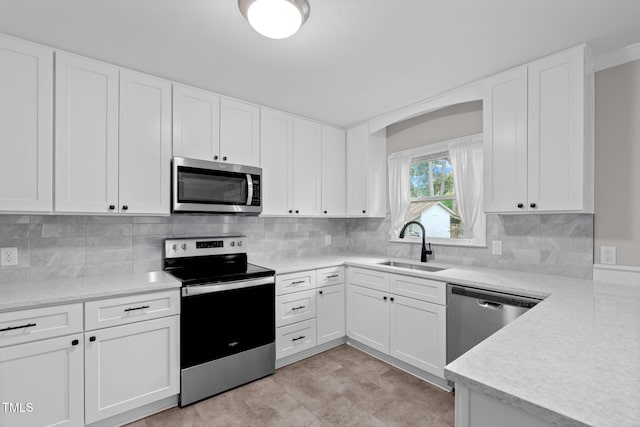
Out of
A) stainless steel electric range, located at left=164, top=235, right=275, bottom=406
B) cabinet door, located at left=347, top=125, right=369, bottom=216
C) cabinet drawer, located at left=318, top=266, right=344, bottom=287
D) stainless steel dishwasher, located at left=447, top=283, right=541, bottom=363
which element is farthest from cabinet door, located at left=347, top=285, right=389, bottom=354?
cabinet door, located at left=347, top=125, right=369, bottom=216

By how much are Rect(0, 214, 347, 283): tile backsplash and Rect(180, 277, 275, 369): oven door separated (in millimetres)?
710

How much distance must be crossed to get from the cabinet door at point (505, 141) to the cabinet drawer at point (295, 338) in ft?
6.11

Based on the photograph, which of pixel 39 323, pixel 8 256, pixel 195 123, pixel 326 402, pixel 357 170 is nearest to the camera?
pixel 39 323

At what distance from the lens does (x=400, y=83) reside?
8.55 ft

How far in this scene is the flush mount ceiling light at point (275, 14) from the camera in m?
1.49

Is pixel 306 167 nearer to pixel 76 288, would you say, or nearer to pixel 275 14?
pixel 275 14

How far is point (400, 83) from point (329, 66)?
2.20 feet

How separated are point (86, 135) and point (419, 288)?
2.68 m

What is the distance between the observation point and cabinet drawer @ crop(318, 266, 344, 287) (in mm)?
3002

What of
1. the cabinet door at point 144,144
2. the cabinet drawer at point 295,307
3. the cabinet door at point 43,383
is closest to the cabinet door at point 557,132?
the cabinet drawer at point 295,307

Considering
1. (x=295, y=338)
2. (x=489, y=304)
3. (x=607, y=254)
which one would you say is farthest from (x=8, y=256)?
(x=607, y=254)

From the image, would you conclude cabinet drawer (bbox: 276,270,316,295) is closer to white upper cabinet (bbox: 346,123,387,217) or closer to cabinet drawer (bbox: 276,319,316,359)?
cabinet drawer (bbox: 276,319,316,359)

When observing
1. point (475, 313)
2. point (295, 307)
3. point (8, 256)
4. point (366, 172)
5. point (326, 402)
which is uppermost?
point (366, 172)

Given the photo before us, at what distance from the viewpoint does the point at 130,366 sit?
1997mm
